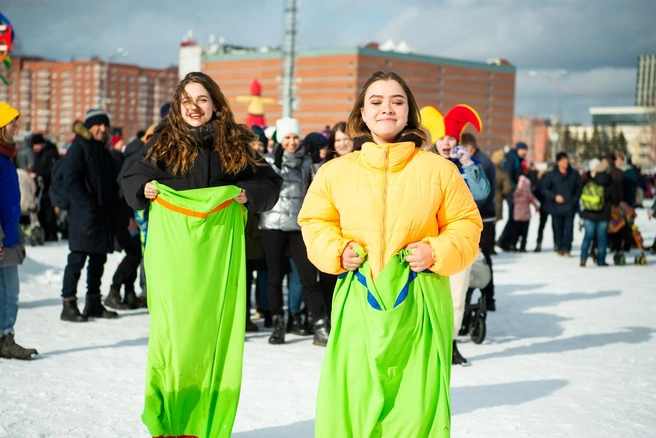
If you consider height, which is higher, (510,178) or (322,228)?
(510,178)

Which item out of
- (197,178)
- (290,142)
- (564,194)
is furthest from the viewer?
(564,194)

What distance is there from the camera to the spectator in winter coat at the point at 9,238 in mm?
6707

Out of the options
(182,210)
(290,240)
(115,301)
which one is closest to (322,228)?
(182,210)

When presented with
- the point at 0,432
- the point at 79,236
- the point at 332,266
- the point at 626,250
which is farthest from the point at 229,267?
the point at 626,250

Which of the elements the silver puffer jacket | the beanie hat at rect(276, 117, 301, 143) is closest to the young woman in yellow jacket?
the silver puffer jacket

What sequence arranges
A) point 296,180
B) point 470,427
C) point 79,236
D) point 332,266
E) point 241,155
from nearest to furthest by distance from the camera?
point 332,266, point 241,155, point 470,427, point 296,180, point 79,236

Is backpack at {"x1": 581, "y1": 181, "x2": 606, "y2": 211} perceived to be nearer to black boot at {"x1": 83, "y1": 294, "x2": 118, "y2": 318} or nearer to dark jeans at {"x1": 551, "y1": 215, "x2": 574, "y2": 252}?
dark jeans at {"x1": 551, "y1": 215, "x2": 574, "y2": 252}

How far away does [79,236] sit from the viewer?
8766 mm

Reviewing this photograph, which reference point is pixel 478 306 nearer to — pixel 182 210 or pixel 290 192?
pixel 290 192

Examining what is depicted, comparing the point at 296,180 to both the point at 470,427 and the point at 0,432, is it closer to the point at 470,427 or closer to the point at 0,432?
the point at 470,427

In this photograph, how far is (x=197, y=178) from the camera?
4.50 metres

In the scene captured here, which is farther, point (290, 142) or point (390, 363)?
point (290, 142)

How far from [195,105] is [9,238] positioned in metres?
3.08

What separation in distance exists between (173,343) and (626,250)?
1620 centimetres
